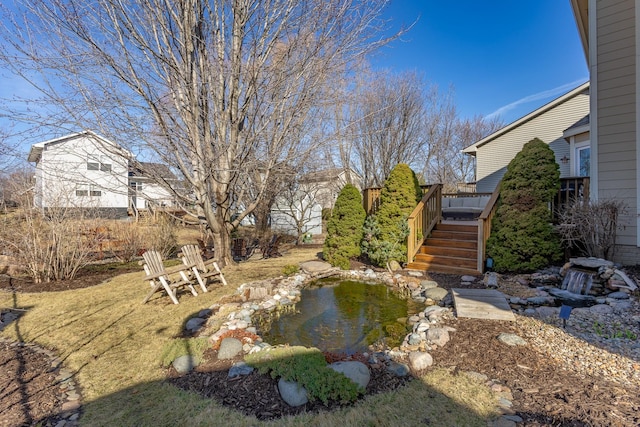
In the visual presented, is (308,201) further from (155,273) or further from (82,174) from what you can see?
(155,273)

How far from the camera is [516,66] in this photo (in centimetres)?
1535

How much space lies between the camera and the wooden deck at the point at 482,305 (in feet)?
13.7

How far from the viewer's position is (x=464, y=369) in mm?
3018

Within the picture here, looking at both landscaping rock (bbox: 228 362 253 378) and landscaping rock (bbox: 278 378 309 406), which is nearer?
landscaping rock (bbox: 278 378 309 406)

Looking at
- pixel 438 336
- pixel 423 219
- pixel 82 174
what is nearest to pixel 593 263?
pixel 423 219

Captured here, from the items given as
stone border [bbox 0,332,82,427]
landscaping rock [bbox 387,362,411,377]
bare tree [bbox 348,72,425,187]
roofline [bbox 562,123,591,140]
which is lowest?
stone border [bbox 0,332,82,427]

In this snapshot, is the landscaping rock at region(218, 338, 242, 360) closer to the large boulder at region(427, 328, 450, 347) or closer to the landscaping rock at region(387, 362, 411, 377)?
the landscaping rock at region(387, 362, 411, 377)

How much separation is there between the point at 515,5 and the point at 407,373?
13.0 meters

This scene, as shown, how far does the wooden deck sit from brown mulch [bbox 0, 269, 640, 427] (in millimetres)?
523

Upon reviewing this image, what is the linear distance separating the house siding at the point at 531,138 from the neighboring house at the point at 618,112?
6.86m

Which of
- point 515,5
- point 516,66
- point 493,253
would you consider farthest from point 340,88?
point 516,66

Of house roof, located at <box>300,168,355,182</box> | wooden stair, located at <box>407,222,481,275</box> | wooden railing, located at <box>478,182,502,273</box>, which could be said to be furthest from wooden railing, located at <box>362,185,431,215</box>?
house roof, located at <box>300,168,355,182</box>

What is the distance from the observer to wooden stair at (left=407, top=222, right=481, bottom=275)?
716 cm

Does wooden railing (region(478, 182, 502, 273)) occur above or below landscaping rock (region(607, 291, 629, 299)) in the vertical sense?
above
